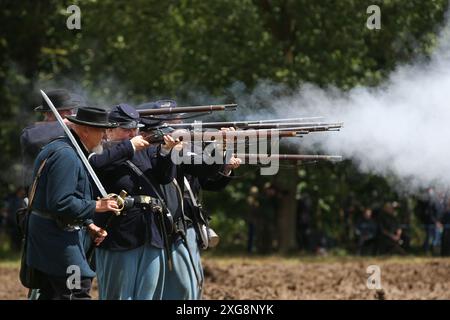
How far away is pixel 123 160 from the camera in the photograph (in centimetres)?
773

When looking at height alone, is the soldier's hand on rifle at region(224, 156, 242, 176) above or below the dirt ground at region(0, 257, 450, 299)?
above

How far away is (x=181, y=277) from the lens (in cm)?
807

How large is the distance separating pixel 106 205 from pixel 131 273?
2.74ft

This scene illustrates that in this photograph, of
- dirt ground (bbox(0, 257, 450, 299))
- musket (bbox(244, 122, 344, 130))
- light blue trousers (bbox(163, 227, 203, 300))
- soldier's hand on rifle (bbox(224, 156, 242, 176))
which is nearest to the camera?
light blue trousers (bbox(163, 227, 203, 300))

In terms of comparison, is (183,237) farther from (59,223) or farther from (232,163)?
(59,223)

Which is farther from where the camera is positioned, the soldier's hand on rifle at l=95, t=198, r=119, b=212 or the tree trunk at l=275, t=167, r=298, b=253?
the tree trunk at l=275, t=167, r=298, b=253

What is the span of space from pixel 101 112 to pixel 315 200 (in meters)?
17.1

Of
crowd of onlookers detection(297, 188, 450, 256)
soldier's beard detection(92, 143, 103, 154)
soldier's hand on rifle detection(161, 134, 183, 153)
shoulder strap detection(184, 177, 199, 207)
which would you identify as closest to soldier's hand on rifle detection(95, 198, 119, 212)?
soldier's beard detection(92, 143, 103, 154)

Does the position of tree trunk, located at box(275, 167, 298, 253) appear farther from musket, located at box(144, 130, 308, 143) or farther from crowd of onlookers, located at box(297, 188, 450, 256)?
musket, located at box(144, 130, 308, 143)

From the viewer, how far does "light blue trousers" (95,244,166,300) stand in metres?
→ 7.77

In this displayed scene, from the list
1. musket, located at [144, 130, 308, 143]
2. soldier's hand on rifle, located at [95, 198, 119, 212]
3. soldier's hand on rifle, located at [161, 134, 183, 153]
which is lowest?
soldier's hand on rifle, located at [95, 198, 119, 212]

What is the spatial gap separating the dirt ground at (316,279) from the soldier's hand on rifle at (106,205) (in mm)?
5042

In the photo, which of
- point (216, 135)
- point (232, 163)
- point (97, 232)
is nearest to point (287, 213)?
point (232, 163)

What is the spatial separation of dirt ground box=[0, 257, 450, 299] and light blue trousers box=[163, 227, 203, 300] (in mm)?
3959
